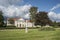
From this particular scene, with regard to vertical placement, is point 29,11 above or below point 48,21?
above

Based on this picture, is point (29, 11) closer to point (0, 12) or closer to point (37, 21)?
point (37, 21)

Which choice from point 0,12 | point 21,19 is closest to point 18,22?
point 21,19

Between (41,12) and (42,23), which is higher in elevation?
(41,12)

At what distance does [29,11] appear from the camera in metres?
58.9

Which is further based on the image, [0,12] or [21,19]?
[21,19]

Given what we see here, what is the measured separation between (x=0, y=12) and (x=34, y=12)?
14005 mm

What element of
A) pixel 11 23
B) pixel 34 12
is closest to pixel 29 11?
pixel 34 12

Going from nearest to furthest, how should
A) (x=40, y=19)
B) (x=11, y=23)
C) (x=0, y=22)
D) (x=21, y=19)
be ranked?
1. (x=0, y=22)
2. (x=40, y=19)
3. (x=21, y=19)
4. (x=11, y=23)

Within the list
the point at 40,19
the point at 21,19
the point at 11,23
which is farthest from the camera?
the point at 11,23

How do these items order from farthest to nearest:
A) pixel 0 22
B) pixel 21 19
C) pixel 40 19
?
pixel 21 19 < pixel 40 19 < pixel 0 22

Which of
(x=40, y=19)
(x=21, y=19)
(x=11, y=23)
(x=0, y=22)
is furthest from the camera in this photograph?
(x=11, y=23)

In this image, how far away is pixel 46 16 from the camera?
59.1m

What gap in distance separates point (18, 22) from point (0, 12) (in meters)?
22.4

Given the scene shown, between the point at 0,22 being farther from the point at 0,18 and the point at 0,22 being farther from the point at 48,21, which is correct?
the point at 48,21
